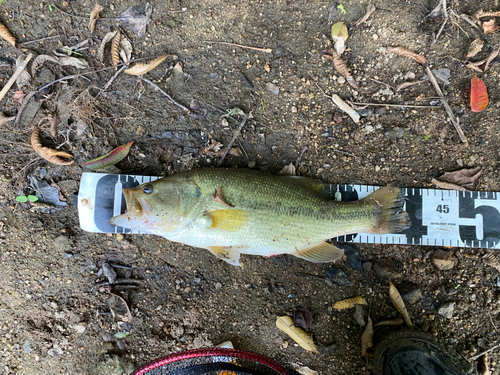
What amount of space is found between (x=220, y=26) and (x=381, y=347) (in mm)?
4332

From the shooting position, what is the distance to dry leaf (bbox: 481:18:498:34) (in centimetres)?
366

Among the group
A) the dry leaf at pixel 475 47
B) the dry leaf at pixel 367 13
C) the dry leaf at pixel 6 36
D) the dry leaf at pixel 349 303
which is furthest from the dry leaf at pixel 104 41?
the dry leaf at pixel 475 47

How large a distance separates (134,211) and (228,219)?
3.07 feet

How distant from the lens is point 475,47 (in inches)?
144

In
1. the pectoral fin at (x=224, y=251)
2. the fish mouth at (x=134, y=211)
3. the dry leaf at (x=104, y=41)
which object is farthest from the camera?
the dry leaf at (x=104, y=41)

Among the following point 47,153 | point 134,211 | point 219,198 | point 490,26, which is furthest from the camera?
point 490,26

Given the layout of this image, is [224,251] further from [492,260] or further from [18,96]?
[492,260]

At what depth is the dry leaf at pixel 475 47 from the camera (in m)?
3.66

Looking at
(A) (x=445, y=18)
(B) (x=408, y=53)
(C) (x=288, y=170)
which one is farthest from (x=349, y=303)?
(A) (x=445, y=18)

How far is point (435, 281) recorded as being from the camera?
371 cm

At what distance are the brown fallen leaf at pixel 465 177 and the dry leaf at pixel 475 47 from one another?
1.42m

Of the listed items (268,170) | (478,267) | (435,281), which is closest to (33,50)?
(268,170)

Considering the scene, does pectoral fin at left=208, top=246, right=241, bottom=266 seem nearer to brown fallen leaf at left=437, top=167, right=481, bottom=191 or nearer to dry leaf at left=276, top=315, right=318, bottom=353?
dry leaf at left=276, top=315, right=318, bottom=353

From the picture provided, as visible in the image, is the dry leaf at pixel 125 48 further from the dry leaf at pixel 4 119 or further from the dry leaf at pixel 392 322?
the dry leaf at pixel 392 322
